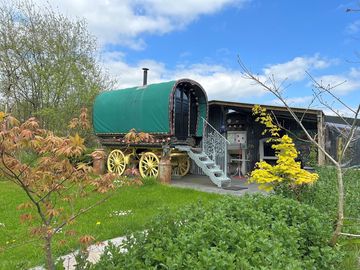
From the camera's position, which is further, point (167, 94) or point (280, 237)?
point (167, 94)

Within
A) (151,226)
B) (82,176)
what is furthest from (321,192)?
(82,176)

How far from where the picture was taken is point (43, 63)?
1523 cm

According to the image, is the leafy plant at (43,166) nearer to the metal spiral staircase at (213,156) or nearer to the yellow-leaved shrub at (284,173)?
the yellow-leaved shrub at (284,173)

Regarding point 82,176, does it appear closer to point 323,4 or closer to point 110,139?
point 323,4

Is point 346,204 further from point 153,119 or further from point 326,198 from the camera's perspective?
point 153,119

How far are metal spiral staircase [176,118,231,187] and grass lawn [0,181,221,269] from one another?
1235 millimetres

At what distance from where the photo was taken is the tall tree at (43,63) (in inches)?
585

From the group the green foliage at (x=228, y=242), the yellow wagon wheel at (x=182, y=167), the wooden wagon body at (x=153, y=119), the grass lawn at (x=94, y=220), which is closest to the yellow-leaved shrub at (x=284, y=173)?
the grass lawn at (x=94, y=220)

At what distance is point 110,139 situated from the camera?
1141 centimetres

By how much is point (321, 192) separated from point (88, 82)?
1296 cm

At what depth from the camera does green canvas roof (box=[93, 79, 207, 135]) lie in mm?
9477

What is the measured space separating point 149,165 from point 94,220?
498cm

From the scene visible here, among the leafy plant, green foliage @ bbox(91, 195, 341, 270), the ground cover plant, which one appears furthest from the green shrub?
the leafy plant

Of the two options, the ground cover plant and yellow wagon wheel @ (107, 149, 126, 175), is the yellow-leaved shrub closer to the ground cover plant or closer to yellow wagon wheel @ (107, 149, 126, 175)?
the ground cover plant
